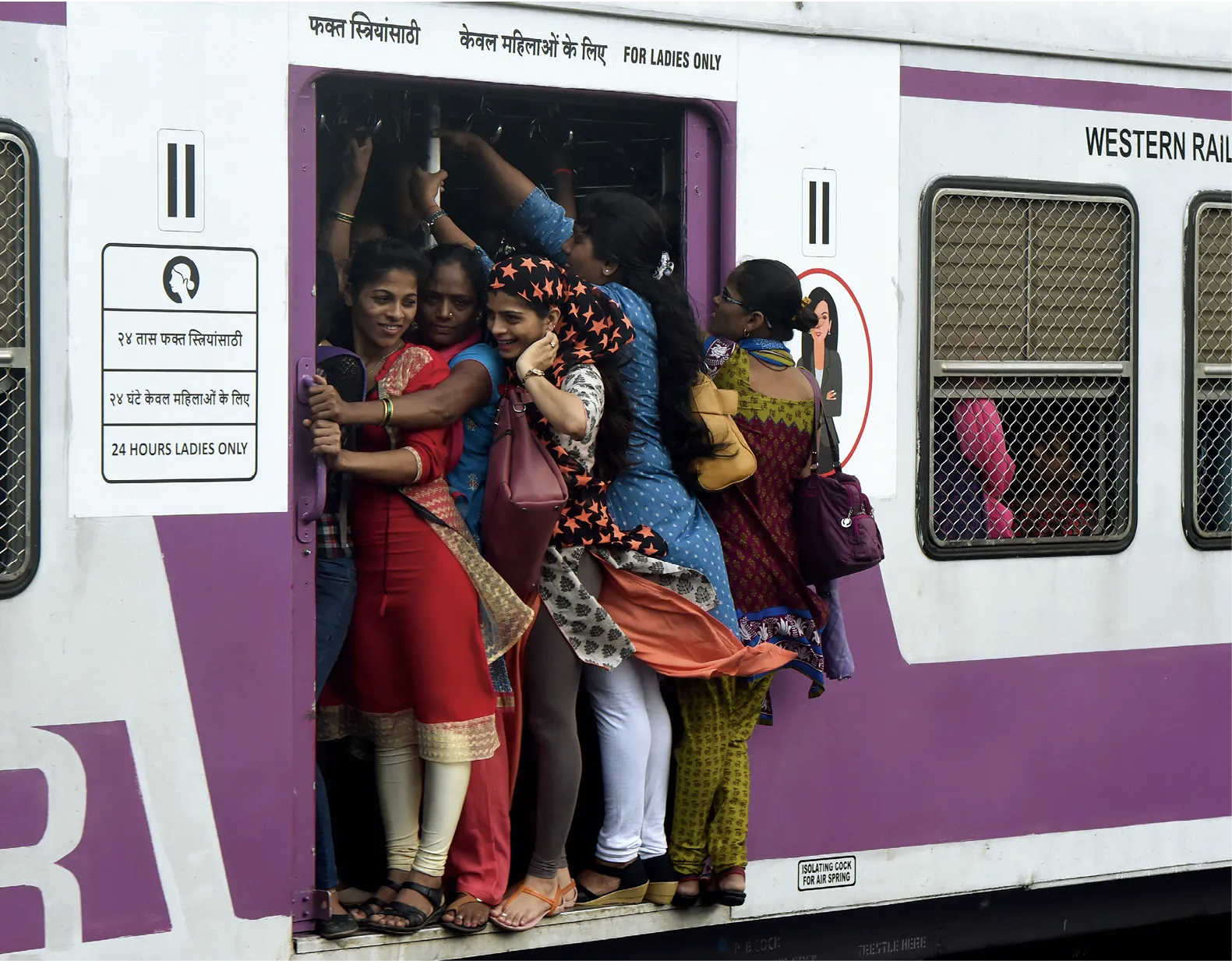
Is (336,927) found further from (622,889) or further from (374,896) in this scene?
(622,889)

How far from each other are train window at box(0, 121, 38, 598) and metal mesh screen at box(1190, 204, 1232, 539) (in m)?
3.30

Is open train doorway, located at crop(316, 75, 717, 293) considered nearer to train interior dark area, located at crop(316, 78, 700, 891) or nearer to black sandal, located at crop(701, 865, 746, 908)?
train interior dark area, located at crop(316, 78, 700, 891)

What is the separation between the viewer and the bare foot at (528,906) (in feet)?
12.6

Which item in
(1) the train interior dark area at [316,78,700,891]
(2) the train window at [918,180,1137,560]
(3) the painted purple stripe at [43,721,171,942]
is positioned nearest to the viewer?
(3) the painted purple stripe at [43,721,171,942]

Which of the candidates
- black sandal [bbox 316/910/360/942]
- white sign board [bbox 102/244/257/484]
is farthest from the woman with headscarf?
white sign board [bbox 102/244/257/484]

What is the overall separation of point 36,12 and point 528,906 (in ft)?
7.73

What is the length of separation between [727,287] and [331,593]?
4.21 ft

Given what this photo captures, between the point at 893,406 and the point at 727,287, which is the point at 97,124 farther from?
the point at 893,406

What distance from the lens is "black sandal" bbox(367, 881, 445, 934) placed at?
12.3 feet

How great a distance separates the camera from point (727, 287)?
4.09m

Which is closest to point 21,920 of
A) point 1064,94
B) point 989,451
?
point 989,451

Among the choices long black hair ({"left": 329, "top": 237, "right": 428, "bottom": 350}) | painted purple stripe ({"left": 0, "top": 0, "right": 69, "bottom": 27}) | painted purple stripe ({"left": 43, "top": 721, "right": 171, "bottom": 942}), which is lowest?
painted purple stripe ({"left": 43, "top": 721, "right": 171, "bottom": 942})

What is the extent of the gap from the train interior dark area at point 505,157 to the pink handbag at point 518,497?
653 mm

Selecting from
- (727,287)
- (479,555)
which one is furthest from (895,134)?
(479,555)
